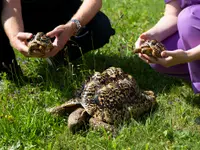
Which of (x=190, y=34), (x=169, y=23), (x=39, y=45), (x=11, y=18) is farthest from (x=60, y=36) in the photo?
(x=190, y=34)

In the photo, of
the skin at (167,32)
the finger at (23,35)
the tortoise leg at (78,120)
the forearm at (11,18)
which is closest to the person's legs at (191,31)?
the skin at (167,32)

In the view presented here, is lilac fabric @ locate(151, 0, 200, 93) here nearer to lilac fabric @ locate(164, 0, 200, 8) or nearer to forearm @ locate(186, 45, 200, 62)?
lilac fabric @ locate(164, 0, 200, 8)

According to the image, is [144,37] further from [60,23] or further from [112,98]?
[60,23]

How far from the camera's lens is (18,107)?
337cm

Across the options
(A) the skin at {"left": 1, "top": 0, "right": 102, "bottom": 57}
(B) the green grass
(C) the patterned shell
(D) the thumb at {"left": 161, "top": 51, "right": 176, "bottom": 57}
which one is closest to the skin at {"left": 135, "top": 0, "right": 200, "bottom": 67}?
(D) the thumb at {"left": 161, "top": 51, "right": 176, "bottom": 57}

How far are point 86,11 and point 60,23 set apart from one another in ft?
2.07

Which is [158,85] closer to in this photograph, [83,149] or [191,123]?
[191,123]

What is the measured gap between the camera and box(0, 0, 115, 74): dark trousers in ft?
13.8

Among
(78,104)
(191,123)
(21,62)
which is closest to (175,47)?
(191,123)

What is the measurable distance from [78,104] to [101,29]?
1162 mm

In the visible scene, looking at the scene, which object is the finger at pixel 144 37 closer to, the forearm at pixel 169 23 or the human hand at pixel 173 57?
the forearm at pixel 169 23

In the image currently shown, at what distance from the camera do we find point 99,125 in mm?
3188

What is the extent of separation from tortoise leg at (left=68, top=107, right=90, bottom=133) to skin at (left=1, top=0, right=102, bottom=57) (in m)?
0.57

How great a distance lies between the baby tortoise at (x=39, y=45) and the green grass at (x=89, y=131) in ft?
1.36
